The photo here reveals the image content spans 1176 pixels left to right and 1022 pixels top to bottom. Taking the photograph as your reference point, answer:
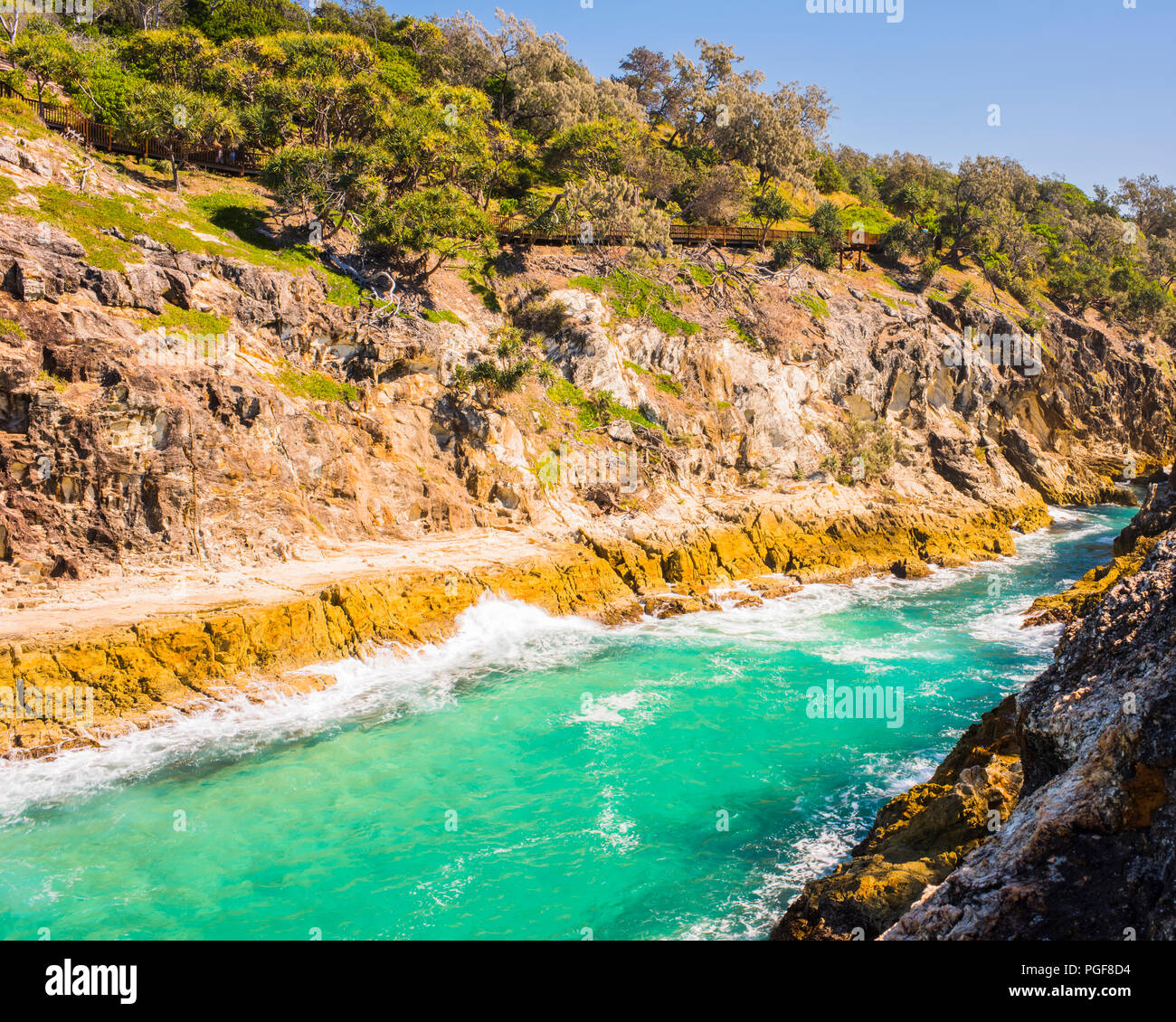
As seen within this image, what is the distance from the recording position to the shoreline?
58.9 ft

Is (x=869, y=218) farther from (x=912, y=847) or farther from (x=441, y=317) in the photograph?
(x=912, y=847)

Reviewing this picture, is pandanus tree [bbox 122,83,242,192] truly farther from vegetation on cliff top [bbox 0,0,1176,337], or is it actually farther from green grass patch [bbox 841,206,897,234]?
green grass patch [bbox 841,206,897,234]

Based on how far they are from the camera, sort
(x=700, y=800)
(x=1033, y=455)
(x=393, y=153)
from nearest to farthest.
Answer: (x=700, y=800) < (x=393, y=153) < (x=1033, y=455)

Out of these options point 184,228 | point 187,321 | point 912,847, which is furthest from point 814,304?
point 912,847

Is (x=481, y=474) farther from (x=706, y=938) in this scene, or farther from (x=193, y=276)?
(x=706, y=938)

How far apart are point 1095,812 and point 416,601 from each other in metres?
20.6

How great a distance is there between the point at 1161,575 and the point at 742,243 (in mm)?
48858

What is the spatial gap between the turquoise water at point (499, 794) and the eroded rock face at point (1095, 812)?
5715mm

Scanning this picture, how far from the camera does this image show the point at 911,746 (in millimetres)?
18141

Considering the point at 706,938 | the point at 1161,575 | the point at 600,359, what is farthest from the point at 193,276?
the point at 1161,575

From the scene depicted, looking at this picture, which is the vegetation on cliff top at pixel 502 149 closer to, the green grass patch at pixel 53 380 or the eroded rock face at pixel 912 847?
the green grass patch at pixel 53 380

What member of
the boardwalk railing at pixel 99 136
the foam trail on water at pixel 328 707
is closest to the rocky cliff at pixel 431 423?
the foam trail on water at pixel 328 707

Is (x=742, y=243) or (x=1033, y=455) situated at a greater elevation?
(x=742, y=243)
